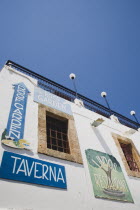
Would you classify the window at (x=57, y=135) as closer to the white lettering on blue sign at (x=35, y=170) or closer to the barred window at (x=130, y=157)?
the white lettering on blue sign at (x=35, y=170)

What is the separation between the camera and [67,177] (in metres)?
4.57

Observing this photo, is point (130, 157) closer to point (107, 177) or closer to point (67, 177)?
point (107, 177)

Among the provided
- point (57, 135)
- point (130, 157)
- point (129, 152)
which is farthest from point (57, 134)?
point (129, 152)

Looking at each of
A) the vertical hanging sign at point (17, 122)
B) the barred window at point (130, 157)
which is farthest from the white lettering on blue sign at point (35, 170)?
the barred window at point (130, 157)

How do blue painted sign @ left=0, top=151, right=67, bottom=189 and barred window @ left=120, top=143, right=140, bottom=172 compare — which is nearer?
blue painted sign @ left=0, top=151, right=67, bottom=189

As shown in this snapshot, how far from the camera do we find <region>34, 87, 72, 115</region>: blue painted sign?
258 inches

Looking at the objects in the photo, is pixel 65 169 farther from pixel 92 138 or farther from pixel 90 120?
pixel 90 120

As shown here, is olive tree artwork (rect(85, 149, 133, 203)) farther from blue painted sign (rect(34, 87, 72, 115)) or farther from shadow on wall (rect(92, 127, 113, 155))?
blue painted sign (rect(34, 87, 72, 115))

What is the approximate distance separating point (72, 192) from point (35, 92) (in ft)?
13.3

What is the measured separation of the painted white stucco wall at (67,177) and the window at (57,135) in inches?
7.0

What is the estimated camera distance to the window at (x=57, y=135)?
4996mm

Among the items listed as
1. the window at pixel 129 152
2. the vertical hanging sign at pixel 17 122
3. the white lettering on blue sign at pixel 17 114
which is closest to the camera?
the vertical hanging sign at pixel 17 122

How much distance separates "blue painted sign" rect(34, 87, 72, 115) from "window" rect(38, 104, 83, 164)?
246mm

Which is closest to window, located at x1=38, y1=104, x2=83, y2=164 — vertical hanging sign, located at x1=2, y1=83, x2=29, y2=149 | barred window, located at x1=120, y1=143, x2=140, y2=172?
vertical hanging sign, located at x1=2, y1=83, x2=29, y2=149
